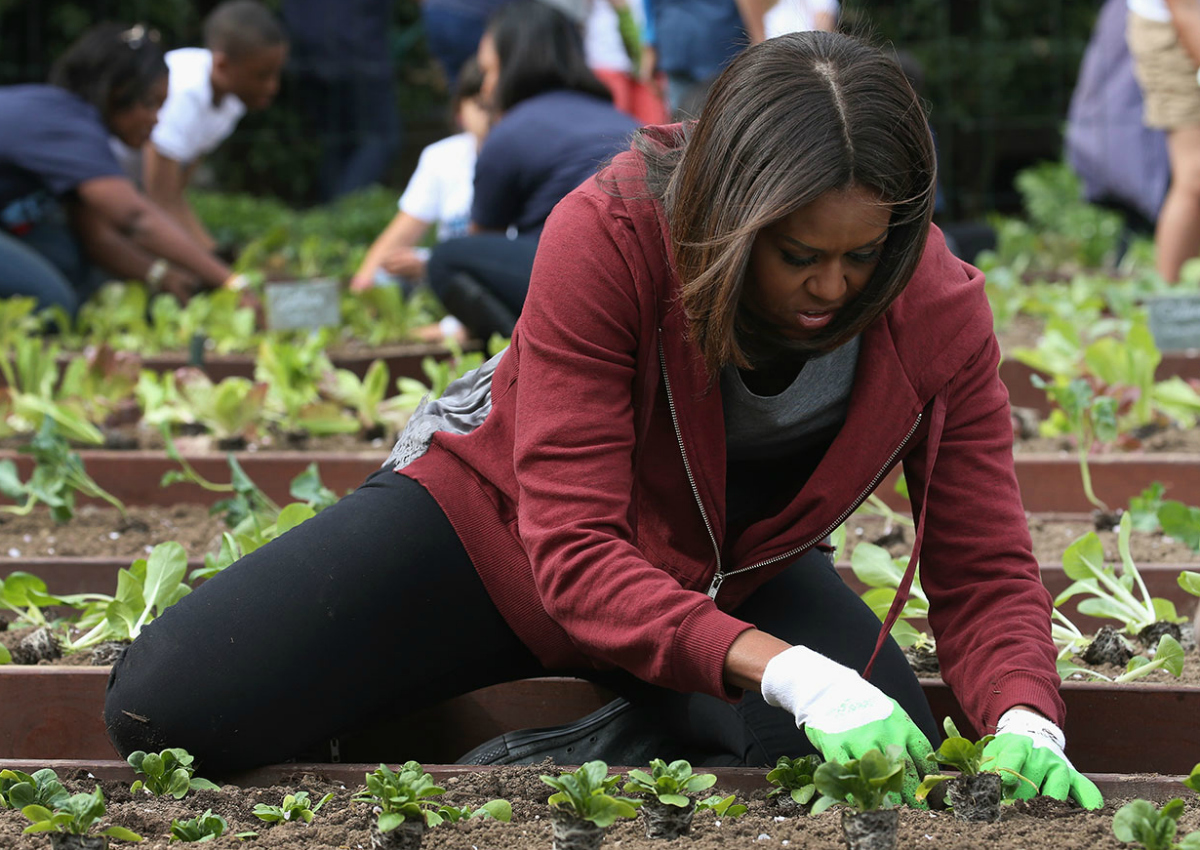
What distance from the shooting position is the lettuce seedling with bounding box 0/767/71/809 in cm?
133

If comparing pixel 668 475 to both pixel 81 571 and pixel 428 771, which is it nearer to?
pixel 428 771

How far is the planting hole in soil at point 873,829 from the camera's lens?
124 cm

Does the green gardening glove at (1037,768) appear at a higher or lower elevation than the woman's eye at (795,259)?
lower

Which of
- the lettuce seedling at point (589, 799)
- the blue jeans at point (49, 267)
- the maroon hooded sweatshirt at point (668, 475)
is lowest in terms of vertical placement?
the blue jeans at point (49, 267)

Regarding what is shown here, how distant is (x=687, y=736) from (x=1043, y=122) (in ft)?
24.3

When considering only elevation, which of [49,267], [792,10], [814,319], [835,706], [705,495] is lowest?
[49,267]

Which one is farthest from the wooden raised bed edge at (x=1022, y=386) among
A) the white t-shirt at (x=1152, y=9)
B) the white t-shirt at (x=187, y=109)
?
the white t-shirt at (x=187, y=109)

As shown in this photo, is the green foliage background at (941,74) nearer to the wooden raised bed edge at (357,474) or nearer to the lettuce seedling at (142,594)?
the wooden raised bed edge at (357,474)

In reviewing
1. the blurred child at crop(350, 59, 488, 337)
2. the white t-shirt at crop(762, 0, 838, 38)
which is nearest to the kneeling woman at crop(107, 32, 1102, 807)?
the white t-shirt at crop(762, 0, 838, 38)

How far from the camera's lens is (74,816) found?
127 cm

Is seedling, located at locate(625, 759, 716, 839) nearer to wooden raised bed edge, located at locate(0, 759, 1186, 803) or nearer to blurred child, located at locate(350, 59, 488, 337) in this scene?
wooden raised bed edge, located at locate(0, 759, 1186, 803)

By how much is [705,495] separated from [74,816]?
0.72 m

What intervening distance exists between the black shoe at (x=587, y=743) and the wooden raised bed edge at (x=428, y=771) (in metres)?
0.11

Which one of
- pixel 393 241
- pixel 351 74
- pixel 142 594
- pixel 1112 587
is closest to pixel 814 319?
pixel 1112 587
